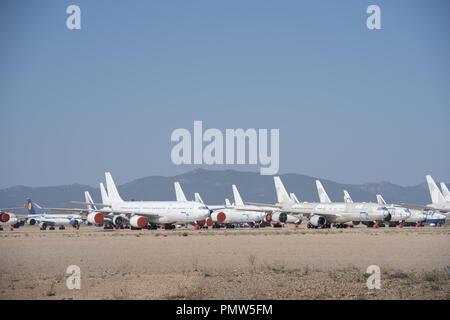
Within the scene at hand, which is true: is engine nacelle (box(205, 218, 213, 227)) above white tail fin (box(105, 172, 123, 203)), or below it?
below

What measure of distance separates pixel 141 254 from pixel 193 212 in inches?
1643

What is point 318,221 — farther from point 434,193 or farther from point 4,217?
point 4,217

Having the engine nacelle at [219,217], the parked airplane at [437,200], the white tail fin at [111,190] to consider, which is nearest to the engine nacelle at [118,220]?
the white tail fin at [111,190]

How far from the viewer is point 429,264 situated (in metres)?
34.3

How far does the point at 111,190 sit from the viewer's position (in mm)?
103375

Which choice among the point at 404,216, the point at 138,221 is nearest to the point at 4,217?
the point at 138,221

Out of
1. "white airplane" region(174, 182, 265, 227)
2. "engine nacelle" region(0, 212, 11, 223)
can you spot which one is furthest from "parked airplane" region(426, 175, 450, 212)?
"engine nacelle" region(0, 212, 11, 223)

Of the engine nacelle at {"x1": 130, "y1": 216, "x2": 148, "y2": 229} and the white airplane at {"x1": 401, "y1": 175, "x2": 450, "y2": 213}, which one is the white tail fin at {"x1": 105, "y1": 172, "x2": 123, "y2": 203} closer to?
the engine nacelle at {"x1": 130, "y1": 216, "x2": 148, "y2": 229}

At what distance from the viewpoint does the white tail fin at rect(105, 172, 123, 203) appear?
101875mm

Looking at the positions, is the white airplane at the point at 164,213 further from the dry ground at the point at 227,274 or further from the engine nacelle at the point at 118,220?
the dry ground at the point at 227,274

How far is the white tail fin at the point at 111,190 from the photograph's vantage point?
101875 mm

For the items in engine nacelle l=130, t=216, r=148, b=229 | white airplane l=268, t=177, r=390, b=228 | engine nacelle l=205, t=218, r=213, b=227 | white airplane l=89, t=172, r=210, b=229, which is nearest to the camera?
white airplane l=89, t=172, r=210, b=229

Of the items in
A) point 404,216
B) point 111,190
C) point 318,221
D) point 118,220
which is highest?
point 111,190
